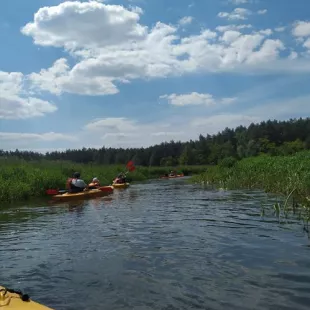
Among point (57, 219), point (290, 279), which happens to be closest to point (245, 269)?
point (290, 279)

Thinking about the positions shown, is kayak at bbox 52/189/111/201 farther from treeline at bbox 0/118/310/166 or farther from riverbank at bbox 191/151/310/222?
treeline at bbox 0/118/310/166

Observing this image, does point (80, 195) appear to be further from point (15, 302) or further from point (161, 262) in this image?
point (15, 302)

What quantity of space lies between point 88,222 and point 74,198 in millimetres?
6509

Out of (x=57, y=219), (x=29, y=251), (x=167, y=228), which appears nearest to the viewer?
(x=29, y=251)

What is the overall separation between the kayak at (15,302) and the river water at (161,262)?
838mm

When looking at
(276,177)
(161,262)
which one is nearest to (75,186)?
(276,177)

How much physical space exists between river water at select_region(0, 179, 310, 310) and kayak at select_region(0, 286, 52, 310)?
838mm

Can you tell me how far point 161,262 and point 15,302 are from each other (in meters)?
2.94

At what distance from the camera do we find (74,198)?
55.6ft

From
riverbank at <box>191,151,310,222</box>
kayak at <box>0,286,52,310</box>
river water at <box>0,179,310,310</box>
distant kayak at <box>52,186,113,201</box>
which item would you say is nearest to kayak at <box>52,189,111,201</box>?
A: distant kayak at <box>52,186,113,201</box>

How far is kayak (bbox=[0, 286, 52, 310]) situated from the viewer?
3666 mm

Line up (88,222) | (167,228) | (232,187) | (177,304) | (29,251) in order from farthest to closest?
(232,187)
(88,222)
(167,228)
(29,251)
(177,304)

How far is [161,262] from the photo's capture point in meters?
6.31

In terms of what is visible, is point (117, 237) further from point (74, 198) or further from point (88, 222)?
point (74, 198)
